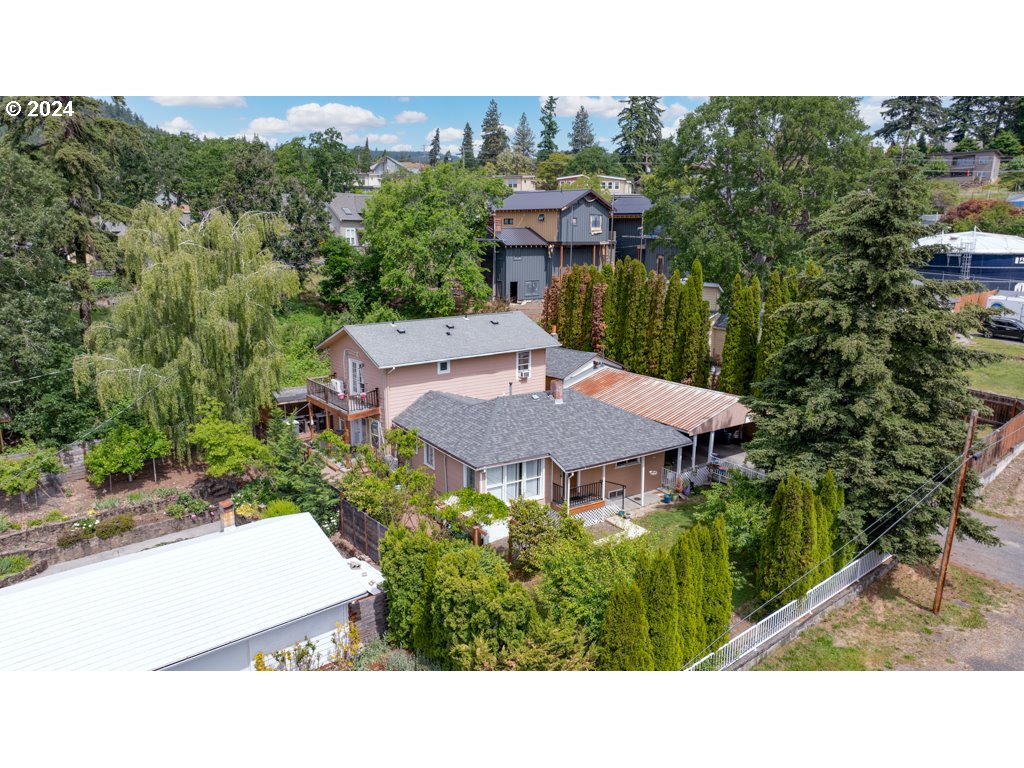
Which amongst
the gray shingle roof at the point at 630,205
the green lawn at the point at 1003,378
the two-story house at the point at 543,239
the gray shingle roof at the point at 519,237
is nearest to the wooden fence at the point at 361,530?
the green lawn at the point at 1003,378

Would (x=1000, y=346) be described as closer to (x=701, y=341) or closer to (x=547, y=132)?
(x=701, y=341)

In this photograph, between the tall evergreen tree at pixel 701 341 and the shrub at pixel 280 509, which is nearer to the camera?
the shrub at pixel 280 509

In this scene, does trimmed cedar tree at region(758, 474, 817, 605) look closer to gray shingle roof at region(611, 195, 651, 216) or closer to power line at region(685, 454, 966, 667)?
power line at region(685, 454, 966, 667)

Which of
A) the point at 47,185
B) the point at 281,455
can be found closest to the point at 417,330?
the point at 281,455

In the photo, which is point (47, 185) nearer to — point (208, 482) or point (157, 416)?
point (157, 416)

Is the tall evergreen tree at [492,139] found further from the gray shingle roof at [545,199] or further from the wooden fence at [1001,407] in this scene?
the wooden fence at [1001,407]

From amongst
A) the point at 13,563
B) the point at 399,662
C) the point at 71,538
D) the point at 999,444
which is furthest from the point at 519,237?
the point at 399,662
